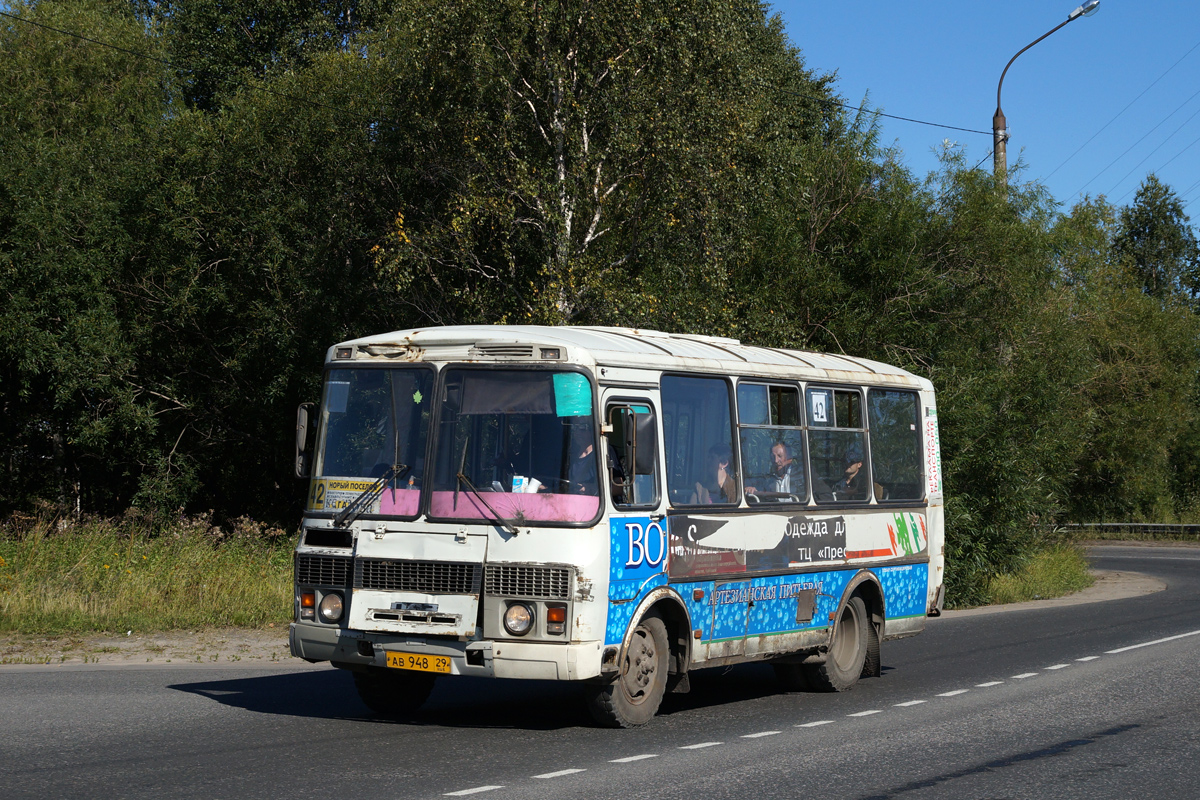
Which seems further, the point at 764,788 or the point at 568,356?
the point at 568,356

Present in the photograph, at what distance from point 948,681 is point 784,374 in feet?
12.5

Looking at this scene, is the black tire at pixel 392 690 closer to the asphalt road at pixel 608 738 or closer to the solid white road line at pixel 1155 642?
the asphalt road at pixel 608 738

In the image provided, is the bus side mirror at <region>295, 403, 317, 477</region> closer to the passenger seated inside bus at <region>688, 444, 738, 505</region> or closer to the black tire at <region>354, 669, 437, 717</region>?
the black tire at <region>354, 669, 437, 717</region>

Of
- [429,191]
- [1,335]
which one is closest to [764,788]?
[429,191]

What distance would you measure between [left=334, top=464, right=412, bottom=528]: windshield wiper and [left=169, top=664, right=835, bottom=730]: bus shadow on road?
5.22 feet

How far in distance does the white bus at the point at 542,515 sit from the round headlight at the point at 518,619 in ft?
0.05

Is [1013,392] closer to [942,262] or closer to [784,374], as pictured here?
[942,262]

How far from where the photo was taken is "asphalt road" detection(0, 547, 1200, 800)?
784cm

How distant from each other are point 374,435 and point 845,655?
17.7 ft

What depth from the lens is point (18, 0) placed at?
1617 inches

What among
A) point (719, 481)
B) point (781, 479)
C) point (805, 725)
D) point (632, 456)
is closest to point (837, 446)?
point (781, 479)

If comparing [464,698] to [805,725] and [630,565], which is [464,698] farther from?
[805,725]

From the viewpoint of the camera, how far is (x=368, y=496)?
9.99 metres

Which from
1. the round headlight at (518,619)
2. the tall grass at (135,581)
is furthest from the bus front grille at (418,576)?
the tall grass at (135,581)
